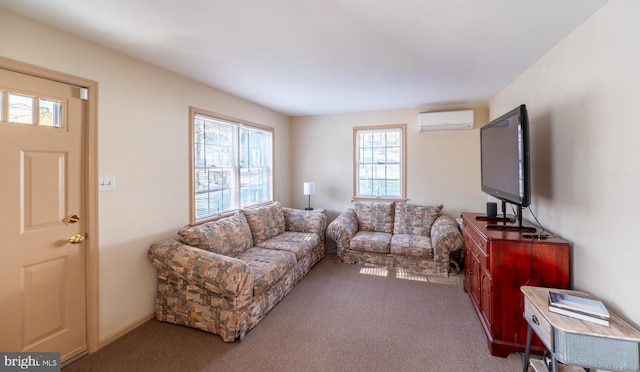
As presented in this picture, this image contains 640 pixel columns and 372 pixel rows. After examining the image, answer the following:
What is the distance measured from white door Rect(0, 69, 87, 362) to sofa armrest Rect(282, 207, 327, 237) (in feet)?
8.24

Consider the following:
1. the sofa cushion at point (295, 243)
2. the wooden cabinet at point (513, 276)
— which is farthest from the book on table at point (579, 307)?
the sofa cushion at point (295, 243)

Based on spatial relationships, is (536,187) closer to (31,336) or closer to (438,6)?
(438,6)

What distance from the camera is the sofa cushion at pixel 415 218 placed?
3986 millimetres

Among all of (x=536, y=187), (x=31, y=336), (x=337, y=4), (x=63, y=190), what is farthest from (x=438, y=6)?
(x=31, y=336)

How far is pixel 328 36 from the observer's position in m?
1.98

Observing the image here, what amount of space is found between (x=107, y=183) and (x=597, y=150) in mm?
3608

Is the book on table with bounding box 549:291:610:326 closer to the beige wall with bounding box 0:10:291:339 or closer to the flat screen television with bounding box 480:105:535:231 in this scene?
the flat screen television with bounding box 480:105:535:231

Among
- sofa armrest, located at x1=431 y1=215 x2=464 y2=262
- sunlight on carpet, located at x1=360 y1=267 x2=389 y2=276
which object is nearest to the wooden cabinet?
sofa armrest, located at x1=431 y1=215 x2=464 y2=262

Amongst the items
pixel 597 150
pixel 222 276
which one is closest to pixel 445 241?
pixel 597 150

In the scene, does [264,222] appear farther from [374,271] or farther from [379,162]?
[379,162]

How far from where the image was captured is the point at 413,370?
1.84 m

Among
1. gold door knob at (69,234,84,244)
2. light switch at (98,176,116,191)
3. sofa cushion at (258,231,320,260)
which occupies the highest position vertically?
light switch at (98,176,116,191)

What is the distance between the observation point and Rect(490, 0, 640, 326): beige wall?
1407mm

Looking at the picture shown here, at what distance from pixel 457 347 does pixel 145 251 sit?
9.48 ft
